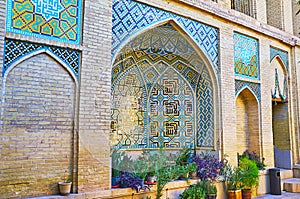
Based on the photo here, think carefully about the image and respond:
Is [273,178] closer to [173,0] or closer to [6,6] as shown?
[173,0]

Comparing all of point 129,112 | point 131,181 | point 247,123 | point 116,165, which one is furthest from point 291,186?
point 116,165

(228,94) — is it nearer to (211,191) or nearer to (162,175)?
(211,191)

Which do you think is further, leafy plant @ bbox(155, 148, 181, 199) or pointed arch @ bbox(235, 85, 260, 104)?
pointed arch @ bbox(235, 85, 260, 104)

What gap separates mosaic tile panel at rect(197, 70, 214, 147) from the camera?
7371mm

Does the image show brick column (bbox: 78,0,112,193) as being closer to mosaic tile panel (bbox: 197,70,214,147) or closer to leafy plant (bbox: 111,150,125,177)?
leafy plant (bbox: 111,150,125,177)

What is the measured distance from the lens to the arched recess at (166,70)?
23.2 ft

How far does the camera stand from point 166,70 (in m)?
8.10

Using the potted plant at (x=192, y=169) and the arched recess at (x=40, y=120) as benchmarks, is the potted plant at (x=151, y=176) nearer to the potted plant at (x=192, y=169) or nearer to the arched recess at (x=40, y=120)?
the potted plant at (x=192, y=169)

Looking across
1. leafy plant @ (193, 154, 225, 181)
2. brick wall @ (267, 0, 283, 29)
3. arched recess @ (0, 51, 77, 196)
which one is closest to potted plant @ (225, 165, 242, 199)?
leafy plant @ (193, 154, 225, 181)

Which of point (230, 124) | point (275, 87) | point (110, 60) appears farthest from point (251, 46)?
point (110, 60)

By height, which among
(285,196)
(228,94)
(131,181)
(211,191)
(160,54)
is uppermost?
(160,54)

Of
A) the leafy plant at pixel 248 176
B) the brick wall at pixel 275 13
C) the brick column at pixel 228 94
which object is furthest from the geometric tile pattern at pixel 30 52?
the brick wall at pixel 275 13

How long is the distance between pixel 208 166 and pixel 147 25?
3017 mm

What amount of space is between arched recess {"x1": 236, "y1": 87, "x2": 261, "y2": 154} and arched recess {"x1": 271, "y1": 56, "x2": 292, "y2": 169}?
1.01 meters
